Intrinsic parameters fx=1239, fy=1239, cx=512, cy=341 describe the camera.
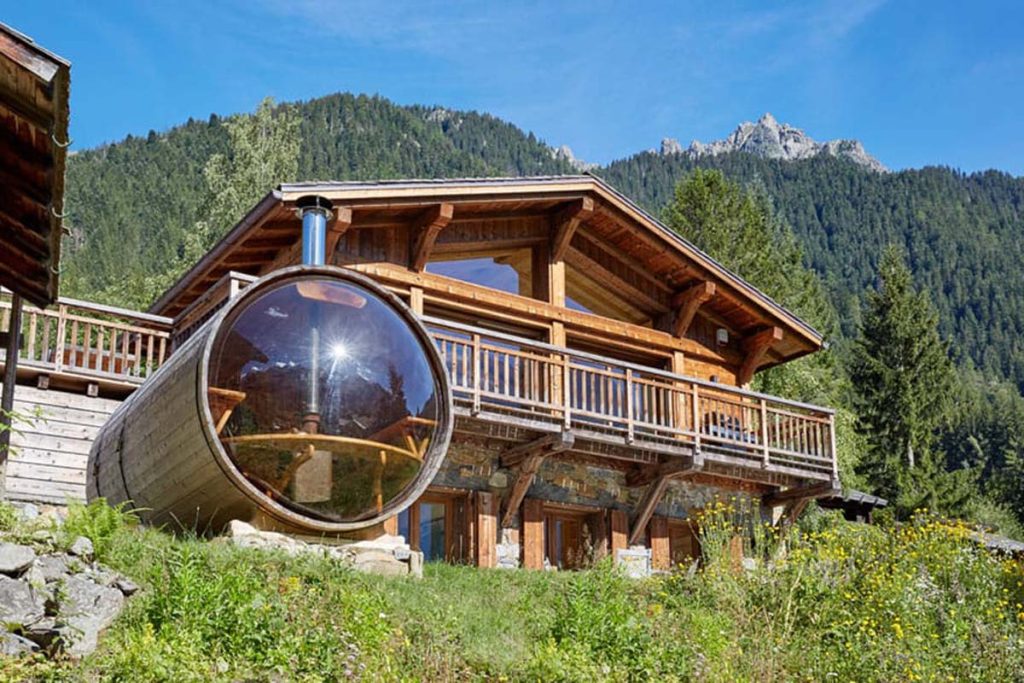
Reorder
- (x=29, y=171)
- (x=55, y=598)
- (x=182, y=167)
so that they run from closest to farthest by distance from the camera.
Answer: (x=55, y=598), (x=29, y=171), (x=182, y=167)

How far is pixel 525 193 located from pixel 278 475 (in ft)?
25.2

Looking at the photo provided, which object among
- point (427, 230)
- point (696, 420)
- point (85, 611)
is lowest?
point (85, 611)

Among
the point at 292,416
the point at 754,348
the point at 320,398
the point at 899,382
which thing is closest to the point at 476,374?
the point at 320,398

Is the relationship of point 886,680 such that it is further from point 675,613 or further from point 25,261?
point 25,261

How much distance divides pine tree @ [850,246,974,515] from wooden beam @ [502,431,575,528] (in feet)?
76.0

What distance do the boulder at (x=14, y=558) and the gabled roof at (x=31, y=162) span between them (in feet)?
7.39

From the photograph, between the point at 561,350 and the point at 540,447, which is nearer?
the point at 540,447

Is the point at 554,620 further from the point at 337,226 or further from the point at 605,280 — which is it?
the point at 605,280

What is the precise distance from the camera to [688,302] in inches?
764

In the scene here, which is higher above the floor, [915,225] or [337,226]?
[915,225]

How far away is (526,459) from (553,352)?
150cm

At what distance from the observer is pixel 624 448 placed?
649 inches

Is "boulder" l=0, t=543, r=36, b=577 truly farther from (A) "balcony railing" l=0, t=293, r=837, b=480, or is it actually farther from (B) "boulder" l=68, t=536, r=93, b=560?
(A) "balcony railing" l=0, t=293, r=837, b=480

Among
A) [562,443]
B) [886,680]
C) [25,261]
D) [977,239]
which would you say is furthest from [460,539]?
[977,239]
